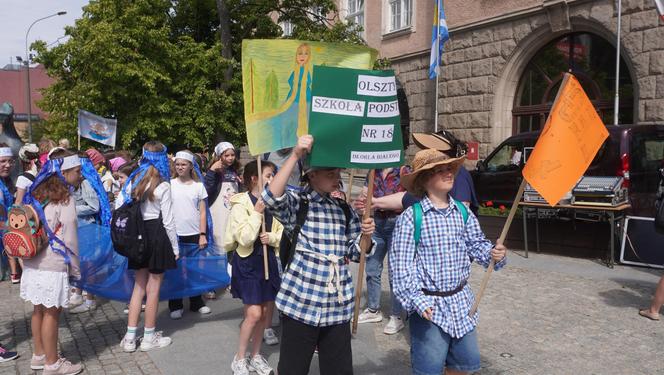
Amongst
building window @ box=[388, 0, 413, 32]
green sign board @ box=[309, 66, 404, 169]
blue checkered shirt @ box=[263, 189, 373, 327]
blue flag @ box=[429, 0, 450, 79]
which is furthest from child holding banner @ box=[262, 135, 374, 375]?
building window @ box=[388, 0, 413, 32]

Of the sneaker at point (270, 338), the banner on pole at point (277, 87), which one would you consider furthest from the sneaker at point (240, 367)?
the banner on pole at point (277, 87)

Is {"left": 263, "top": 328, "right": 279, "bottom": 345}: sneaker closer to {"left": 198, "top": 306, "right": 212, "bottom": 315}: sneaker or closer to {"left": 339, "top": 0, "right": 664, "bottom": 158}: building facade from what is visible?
{"left": 198, "top": 306, "right": 212, "bottom": 315}: sneaker

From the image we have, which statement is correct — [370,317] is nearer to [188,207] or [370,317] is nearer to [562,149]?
[188,207]

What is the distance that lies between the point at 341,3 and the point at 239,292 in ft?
63.1

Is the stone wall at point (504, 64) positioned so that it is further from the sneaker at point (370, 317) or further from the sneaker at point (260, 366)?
the sneaker at point (260, 366)

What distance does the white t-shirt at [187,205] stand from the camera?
5.63m

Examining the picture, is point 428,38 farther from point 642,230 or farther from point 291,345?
point 291,345

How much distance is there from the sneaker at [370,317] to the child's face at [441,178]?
104 inches

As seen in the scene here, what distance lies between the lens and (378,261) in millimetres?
5234

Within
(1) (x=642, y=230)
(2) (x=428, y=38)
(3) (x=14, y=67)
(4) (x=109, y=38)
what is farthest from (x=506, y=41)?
(3) (x=14, y=67)

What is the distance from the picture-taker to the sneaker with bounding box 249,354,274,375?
4113 millimetres

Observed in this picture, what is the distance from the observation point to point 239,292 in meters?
4.15

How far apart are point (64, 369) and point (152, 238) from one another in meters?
1.18

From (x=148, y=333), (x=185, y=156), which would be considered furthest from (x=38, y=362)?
(x=185, y=156)
